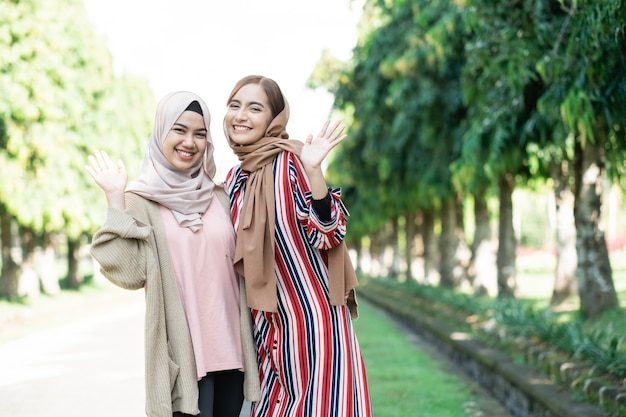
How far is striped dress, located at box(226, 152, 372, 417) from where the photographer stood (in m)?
3.50

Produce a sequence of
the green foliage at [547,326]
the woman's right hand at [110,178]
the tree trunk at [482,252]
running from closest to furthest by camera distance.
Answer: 1. the woman's right hand at [110,178]
2. the green foliage at [547,326]
3. the tree trunk at [482,252]

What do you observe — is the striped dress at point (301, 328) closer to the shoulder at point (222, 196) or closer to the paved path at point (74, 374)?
the shoulder at point (222, 196)

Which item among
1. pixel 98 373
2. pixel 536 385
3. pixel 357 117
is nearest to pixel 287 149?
pixel 536 385

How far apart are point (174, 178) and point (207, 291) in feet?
1.66

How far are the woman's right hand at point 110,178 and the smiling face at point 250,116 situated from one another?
52 cm

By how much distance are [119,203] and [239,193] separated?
21.5 inches

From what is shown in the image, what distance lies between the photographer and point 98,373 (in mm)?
9156

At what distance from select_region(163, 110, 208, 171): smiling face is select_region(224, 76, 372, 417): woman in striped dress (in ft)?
0.53

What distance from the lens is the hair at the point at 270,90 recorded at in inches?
143

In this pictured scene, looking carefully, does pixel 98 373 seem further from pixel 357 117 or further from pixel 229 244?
pixel 357 117

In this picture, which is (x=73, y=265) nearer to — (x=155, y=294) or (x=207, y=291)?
(x=207, y=291)

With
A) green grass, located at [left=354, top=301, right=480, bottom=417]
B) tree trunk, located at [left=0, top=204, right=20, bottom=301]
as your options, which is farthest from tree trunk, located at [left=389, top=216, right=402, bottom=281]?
green grass, located at [left=354, top=301, right=480, bottom=417]

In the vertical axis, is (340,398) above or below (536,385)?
above

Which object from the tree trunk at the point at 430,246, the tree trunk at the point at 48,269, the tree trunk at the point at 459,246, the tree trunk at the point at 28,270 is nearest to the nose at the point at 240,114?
the tree trunk at the point at 459,246
